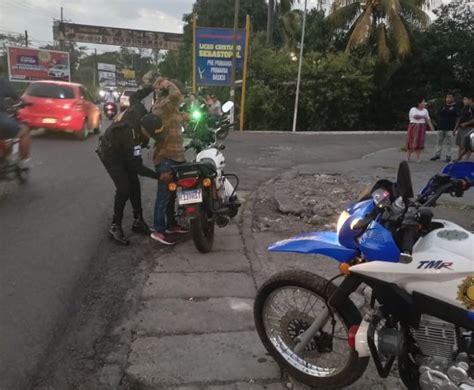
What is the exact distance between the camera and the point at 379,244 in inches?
88.2

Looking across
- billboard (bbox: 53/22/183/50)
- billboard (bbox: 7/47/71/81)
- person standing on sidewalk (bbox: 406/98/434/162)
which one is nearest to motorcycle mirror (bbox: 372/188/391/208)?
person standing on sidewalk (bbox: 406/98/434/162)

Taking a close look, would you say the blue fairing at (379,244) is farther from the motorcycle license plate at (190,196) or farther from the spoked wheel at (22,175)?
the spoked wheel at (22,175)

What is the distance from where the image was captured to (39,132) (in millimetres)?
13852

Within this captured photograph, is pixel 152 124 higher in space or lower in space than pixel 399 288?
higher

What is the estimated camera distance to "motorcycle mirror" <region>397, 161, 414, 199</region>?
237 centimetres

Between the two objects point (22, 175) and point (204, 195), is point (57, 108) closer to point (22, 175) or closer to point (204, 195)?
point (22, 175)

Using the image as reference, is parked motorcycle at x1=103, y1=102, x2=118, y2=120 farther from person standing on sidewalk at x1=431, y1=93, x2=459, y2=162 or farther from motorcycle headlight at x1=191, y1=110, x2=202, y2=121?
motorcycle headlight at x1=191, y1=110, x2=202, y2=121

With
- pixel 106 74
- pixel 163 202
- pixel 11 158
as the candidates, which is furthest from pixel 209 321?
pixel 106 74

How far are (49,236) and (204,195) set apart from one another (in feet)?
6.08

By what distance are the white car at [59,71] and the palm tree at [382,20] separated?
2535cm

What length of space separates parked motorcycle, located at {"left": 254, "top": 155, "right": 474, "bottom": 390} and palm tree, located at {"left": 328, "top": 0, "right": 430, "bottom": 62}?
66.6 feet

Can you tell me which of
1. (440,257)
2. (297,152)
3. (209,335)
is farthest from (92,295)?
(297,152)

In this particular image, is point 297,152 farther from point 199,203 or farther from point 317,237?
point 317,237

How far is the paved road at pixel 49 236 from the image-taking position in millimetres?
3334
